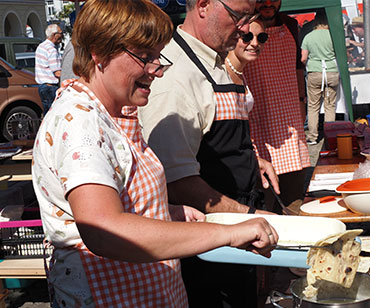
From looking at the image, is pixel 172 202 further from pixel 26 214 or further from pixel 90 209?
pixel 26 214

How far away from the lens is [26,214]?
4008 millimetres

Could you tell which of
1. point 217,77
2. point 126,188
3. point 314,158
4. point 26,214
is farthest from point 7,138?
point 126,188

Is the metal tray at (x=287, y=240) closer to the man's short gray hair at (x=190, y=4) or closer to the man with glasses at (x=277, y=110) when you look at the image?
the man's short gray hair at (x=190, y=4)

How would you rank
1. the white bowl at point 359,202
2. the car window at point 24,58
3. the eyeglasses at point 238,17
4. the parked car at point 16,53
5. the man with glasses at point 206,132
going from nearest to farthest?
the man with glasses at point 206,132, the eyeglasses at point 238,17, the white bowl at point 359,202, the parked car at point 16,53, the car window at point 24,58

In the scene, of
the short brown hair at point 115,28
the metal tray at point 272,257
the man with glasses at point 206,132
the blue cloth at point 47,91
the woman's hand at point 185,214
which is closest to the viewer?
the short brown hair at point 115,28

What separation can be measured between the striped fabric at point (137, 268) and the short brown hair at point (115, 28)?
112mm

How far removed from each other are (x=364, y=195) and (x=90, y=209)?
5.05ft

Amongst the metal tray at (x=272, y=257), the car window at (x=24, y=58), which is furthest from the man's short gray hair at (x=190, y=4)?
the car window at (x=24, y=58)

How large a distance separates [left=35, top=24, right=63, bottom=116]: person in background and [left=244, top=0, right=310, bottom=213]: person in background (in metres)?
5.48

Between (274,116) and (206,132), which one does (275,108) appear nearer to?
(274,116)

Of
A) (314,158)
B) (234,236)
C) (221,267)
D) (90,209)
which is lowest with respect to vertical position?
(314,158)

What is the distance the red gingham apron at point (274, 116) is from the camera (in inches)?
136

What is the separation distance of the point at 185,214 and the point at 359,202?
0.93 m

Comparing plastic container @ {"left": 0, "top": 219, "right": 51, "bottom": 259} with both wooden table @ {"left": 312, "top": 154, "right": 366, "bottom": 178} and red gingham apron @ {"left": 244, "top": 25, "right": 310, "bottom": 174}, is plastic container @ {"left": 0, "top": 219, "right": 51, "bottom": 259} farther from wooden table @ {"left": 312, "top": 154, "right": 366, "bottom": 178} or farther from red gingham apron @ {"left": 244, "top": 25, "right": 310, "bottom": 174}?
wooden table @ {"left": 312, "top": 154, "right": 366, "bottom": 178}
